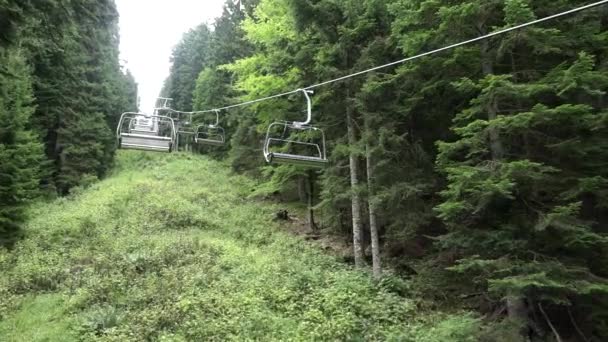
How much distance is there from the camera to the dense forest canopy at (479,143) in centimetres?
730

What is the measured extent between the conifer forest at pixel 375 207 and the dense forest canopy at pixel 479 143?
49mm

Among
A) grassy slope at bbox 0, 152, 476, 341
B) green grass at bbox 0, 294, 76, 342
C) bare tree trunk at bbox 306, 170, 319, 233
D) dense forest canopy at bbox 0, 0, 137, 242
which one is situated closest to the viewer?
grassy slope at bbox 0, 152, 476, 341

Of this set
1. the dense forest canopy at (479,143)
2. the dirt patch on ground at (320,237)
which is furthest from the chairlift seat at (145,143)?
the dirt patch on ground at (320,237)

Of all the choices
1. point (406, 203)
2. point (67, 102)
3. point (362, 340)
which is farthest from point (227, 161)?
point (362, 340)

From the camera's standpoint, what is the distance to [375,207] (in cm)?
1156

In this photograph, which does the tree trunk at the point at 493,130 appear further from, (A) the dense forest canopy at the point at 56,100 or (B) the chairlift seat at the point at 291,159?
(A) the dense forest canopy at the point at 56,100

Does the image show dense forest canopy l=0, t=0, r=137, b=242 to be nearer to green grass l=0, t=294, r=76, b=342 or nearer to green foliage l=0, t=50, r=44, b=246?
green foliage l=0, t=50, r=44, b=246

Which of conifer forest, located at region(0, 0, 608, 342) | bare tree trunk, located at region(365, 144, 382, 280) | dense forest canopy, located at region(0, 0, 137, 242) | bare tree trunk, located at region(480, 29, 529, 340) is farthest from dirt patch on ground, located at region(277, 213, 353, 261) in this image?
dense forest canopy, located at region(0, 0, 137, 242)

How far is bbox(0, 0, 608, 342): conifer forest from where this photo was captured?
299 inches

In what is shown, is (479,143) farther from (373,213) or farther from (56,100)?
(56,100)

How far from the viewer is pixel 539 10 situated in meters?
8.31

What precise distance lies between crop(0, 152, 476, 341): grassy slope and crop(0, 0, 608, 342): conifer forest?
0.06 m

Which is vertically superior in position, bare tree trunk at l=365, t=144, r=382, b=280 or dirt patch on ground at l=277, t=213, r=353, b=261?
bare tree trunk at l=365, t=144, r=382, b=280

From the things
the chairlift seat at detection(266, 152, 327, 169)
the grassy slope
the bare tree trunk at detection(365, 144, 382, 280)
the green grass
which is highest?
the chairlift seat at detection(266, 152, 327, 169)
